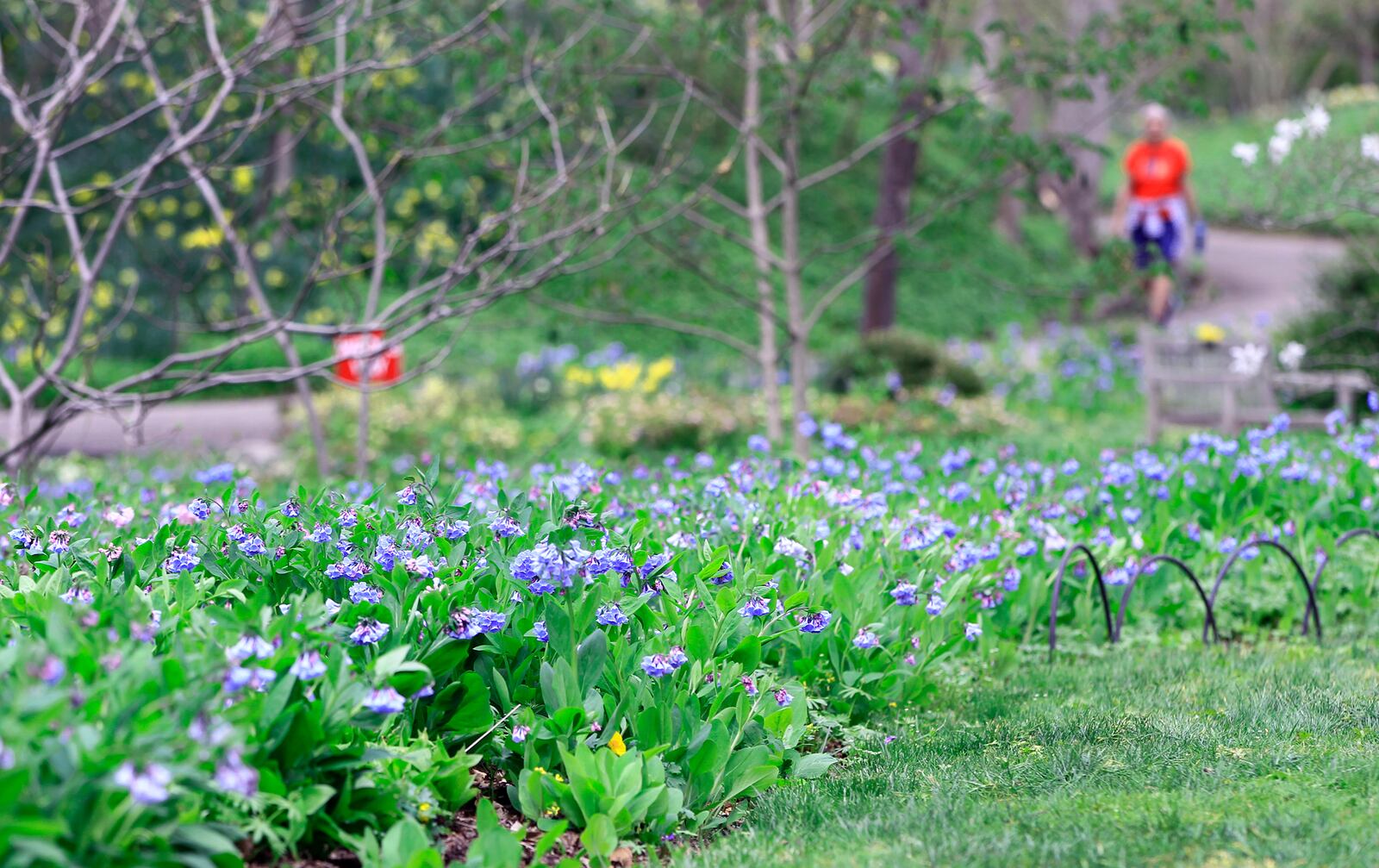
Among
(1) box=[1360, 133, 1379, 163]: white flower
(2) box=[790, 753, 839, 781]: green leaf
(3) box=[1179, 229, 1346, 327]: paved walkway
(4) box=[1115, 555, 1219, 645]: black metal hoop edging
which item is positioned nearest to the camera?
(2) box=[790, 753, 839, 781]: green leaf

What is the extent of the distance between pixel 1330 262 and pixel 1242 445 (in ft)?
17.5

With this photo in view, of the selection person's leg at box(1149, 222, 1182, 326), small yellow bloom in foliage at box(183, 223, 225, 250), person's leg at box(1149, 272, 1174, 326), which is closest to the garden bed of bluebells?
small yellow bloom in foliage at box(183, 223, 225, 250)

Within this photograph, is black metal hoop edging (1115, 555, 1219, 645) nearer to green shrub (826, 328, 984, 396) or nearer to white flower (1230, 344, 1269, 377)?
white flower (1230, 344, 1269, 377)

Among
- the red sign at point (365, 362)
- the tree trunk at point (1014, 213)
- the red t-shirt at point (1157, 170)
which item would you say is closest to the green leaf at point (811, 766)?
the red sign at point (365, 362)

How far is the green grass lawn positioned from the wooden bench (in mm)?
4727

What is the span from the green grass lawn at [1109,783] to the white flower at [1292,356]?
4.89 metres

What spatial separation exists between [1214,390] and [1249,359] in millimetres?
710

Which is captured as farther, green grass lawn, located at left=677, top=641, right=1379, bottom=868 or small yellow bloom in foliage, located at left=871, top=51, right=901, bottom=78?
small yellow bloom in foliage, located at left=871, top=51, right=901, bottom=78

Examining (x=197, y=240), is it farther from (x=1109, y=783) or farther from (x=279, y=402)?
(x=1109, y=783)

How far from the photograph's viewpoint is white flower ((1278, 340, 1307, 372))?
29.4ft

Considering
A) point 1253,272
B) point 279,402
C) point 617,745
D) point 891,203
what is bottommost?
point 617,745

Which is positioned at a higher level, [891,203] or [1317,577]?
[891,203]

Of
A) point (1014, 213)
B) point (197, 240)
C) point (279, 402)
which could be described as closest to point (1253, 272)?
point (1014, 213)

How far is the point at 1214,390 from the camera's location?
31.2 ft
